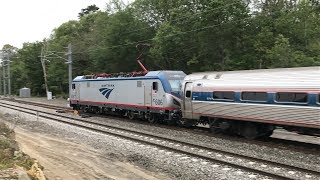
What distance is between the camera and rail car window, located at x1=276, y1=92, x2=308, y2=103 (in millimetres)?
16359

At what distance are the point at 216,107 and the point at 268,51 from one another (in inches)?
626

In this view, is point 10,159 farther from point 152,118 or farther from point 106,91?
point 106,91

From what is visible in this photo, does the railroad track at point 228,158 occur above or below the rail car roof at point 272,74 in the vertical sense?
below

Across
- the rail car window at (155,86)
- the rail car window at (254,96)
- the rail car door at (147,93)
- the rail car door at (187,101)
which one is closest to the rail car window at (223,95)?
the rail car window at (254,96)

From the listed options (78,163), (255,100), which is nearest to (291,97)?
(255,100)

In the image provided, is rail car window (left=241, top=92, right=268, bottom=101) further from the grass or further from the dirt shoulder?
the grass

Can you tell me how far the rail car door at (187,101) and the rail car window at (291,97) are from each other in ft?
19.7

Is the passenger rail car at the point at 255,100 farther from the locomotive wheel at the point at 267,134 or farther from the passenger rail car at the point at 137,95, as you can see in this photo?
the passenger rail car at the point at 137,95

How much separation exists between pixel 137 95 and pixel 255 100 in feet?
35.3

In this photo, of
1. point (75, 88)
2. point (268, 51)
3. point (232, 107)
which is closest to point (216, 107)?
point (232, 107)

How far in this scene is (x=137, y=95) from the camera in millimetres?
27828

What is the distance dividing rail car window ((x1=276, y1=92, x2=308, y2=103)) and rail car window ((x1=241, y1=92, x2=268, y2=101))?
701 millimetres

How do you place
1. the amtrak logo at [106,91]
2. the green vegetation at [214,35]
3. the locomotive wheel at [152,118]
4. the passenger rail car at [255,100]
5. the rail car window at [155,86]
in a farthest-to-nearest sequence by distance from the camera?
the green vegetation at [214,35]
the amtrak logo at [106,91]
the locomotive wheel at [152,118]
the rail car window at [155,86]
the passenger rail car at [255,100]

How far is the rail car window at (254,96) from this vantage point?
18.1m
